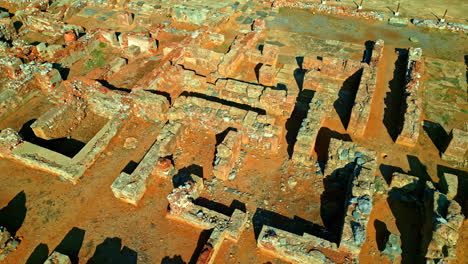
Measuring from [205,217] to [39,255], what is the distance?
184 inches

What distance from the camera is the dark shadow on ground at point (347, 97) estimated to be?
519 inches

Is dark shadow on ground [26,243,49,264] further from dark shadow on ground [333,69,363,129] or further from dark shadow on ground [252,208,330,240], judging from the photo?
dark shadow on ground [333,69,363,129]

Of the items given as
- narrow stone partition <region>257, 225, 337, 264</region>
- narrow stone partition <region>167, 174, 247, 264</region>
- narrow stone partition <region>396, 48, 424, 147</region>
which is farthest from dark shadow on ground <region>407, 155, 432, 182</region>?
narrow stone partition <region>167, 174, 247, 264</region>

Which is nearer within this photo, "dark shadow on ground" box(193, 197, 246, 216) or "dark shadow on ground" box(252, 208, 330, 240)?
"dark shadow on ground" box(252, 208, 330, 240)

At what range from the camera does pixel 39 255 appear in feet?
29.6

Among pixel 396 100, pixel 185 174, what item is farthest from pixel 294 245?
pixel 396 100

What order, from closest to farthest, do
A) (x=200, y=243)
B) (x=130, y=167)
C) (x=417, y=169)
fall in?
(x=200, y=243)
(x=417, y=169)
(x=130, y=167)

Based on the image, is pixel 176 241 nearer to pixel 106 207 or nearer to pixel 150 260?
pixel 150 260

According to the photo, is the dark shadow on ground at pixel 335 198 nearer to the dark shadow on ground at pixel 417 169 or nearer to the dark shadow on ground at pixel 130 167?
the dark shadow on ground at pixel 417 169

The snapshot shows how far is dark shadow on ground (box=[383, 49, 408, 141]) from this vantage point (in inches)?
499

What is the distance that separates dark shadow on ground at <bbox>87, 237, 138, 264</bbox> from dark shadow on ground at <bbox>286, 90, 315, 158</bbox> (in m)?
6.05

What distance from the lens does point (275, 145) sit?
37.6 feet

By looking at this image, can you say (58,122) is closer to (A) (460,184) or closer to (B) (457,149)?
(A) (460,184)

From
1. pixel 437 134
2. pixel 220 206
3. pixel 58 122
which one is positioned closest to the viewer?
pixel 220 206
